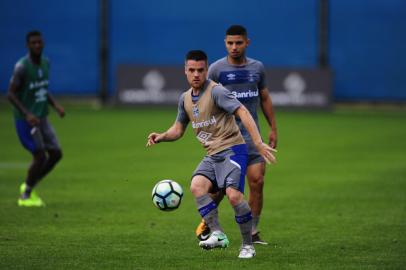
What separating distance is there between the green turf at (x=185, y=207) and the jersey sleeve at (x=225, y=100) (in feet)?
5.03

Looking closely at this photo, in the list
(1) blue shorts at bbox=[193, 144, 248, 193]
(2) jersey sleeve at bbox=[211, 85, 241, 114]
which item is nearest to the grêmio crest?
(2) jersey sleeve at bbox=[211, 85, 241, 114]

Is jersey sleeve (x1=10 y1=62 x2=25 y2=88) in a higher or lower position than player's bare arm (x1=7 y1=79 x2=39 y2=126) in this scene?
higher

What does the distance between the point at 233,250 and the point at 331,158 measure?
1062 cm

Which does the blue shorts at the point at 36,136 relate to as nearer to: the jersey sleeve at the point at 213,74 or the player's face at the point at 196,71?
the jersey sleeve at the point at 213,74

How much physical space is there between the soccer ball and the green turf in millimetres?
539

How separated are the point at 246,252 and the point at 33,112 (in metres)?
5.76

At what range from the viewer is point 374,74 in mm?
33438

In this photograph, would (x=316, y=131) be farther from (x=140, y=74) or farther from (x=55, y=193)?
(x=55, y=193)

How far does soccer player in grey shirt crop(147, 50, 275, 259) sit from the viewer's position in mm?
9438

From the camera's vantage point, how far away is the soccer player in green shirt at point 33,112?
1384 cm

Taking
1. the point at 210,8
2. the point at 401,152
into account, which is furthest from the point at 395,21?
the point at 401,152

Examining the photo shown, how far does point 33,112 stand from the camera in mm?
14086

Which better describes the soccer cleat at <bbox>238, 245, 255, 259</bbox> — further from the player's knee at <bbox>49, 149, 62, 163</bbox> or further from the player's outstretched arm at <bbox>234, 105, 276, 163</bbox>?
the player's knee at <bbox>49, 149, 62, 163</bbox>

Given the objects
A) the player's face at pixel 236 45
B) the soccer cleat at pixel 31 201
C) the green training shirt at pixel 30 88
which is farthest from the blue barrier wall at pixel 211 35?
the player's face at pixel 236 45
